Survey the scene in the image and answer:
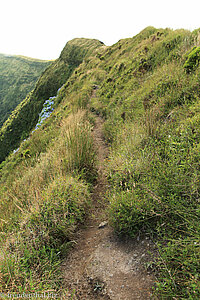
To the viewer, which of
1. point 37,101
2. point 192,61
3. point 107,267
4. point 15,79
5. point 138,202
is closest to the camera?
point 107,267

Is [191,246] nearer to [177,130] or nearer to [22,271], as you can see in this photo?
[22,271]

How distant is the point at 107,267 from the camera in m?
2.05

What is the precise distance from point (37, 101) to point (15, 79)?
5746cm

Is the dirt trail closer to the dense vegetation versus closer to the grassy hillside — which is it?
the dense vegetation

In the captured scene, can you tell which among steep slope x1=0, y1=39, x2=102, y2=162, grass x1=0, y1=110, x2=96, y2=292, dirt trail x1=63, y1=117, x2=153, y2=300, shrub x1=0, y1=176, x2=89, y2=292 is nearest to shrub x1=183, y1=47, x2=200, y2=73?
grass x1=0, y1=110, x2=96, y2=292

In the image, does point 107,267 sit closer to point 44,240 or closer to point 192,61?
point 44,240

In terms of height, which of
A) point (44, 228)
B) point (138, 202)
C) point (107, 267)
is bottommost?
point (107, 267)

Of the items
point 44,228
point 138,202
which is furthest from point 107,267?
point 44,228

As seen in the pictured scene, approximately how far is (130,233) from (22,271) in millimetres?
1275

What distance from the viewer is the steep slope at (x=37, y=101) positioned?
33000mm

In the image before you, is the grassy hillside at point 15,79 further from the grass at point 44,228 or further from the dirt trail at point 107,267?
the dirt trail at point 107,267

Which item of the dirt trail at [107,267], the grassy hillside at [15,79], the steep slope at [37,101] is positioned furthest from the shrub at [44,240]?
the grassy hillside at [15,79]

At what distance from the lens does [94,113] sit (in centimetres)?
851

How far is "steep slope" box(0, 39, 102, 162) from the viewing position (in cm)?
3300
